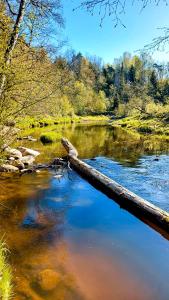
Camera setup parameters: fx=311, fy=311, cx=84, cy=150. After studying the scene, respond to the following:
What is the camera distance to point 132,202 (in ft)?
37.8

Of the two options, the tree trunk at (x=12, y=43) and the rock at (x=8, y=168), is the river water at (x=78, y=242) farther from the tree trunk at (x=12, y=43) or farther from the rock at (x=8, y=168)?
the tree trunk at (x=12, y=43)

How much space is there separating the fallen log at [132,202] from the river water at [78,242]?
0.88 ft

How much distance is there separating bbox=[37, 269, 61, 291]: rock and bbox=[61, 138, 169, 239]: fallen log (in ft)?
13.1

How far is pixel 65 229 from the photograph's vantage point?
32.3ft

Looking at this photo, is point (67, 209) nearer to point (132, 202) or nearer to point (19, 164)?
point (132, 202)

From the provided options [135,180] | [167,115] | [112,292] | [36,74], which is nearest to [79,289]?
[112,292]

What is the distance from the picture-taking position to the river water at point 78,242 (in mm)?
6797

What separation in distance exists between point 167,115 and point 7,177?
511 inches

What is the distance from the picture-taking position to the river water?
6.80 m

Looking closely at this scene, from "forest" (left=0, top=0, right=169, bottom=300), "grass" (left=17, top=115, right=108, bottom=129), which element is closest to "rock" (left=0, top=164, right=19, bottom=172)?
"forest" (left=0, top=0, right=169, bottom=300)

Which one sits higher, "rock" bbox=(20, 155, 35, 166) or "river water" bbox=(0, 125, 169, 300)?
"rock" bbox=(20, 155, 35, 166)

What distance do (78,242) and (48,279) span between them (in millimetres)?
2098

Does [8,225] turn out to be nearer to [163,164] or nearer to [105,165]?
[105,165]

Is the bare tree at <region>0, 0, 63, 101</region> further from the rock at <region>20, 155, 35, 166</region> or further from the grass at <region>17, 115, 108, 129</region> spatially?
the rock at <region>20, 155, 35, 166</region>
